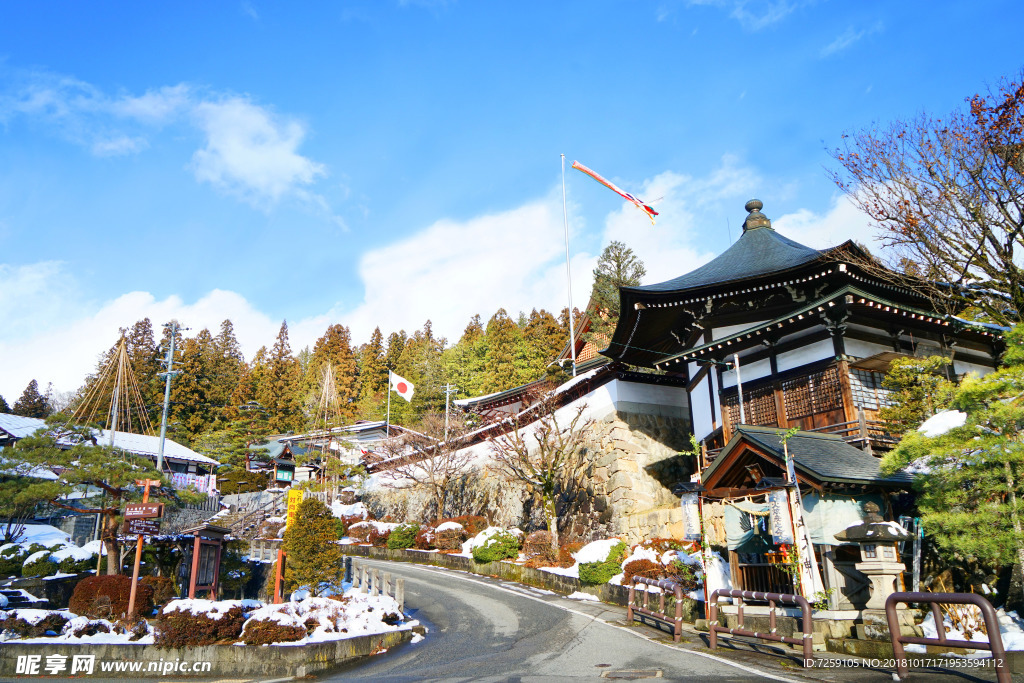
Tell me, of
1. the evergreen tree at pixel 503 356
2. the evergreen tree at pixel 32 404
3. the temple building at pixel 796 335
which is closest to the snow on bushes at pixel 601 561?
the temple building at pixel 796 335

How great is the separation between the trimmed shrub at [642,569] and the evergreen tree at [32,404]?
66.3m

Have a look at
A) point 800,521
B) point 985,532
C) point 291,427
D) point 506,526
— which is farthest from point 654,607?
point 291,427

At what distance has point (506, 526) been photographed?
2803cm

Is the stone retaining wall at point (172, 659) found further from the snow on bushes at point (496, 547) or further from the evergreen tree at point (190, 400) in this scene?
the evergreen tree at point (190, 400)

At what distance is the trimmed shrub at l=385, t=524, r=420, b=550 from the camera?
29.0m

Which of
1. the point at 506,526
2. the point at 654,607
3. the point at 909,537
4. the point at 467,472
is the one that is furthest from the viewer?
the point at 467,472

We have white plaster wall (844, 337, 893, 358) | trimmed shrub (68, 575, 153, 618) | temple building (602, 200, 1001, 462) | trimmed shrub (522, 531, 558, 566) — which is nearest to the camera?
trimmed shrub (68, 575, 153, 618)

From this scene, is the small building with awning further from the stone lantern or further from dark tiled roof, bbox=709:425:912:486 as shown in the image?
the stone lantern

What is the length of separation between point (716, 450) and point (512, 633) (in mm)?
9673

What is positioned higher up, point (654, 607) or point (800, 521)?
point (800, 521)

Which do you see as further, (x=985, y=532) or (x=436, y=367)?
(x=436, y=367)

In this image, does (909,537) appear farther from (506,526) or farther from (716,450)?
(506,526)

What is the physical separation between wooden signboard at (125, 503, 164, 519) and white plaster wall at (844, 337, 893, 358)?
18.1 metres

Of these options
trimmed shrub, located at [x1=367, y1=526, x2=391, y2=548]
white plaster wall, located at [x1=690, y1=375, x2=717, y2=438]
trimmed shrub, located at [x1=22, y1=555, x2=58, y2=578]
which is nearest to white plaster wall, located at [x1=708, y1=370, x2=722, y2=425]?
white plaster wall, located at [x1=690, y1=375, x2=717, y2=438]
